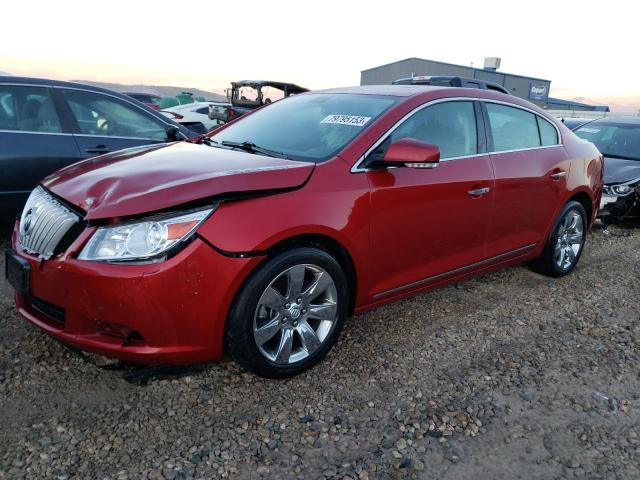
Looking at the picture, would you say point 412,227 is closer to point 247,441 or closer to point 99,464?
point 247,441

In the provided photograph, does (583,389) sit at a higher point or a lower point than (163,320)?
lower

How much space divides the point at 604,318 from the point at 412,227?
1.82m

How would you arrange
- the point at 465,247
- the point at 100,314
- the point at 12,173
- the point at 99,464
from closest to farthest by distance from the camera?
1. the point at 99,464
2. the point at 100,314
3. the point at 465,247
4. the point at 12,173

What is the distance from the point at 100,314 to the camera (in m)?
2.29

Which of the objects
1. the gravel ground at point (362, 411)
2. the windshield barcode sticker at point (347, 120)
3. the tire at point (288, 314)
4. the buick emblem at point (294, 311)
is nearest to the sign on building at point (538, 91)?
the gravel ground at point (362, 411)

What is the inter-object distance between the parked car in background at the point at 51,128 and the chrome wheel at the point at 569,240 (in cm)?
348

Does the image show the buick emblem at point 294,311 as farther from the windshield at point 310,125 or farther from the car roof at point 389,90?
the car roof at point 389,90

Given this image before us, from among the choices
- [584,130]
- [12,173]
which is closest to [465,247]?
[12,173]

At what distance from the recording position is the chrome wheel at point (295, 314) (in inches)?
102

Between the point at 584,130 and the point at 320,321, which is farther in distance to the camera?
the point at 584,130

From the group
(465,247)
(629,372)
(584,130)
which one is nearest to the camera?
(629,372)

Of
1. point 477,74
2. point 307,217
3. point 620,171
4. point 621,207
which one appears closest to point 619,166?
point 620,171

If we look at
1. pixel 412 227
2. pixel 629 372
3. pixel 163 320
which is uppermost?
pixel 412 227

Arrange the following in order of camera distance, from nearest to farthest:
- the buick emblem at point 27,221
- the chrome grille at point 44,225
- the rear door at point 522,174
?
1. the chrome grille at point 44,225
2. the buick emblem at point 27,221
3. the rear door at point 522,174
